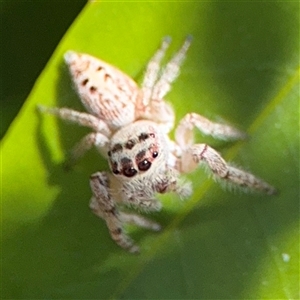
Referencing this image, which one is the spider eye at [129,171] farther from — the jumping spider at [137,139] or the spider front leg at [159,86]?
the spider front leg at [159,86]

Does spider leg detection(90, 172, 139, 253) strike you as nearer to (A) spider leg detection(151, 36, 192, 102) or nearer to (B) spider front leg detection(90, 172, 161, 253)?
(B) spider front leg detection(90, 172, 161, 253)

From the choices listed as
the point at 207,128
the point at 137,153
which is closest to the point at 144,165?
the point at 137,153

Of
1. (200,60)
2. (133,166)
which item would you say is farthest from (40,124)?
(200,60)

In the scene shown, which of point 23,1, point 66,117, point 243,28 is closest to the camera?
Answer: point 243,28

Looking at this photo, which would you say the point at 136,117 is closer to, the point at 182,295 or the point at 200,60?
the point at 200,60

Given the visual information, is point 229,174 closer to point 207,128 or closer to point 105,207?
point 207,128

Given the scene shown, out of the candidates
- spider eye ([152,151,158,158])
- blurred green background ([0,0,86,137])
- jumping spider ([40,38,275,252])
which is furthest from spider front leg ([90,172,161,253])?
blurred green background ([0,0,86,137])

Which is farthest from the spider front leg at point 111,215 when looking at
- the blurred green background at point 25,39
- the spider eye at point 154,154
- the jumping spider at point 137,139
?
the blurred green background at point 25,39

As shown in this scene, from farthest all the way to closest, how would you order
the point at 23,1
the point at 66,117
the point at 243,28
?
1. the point at 23,1
2. the point at 66,117
3. the point at 243,28
